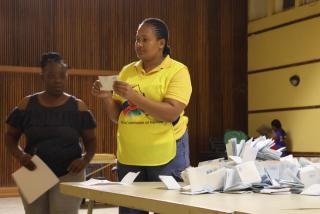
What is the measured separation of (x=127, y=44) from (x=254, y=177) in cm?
717

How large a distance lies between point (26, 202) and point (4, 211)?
10.6 ft

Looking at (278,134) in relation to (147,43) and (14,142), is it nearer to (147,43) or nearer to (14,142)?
(14,142)

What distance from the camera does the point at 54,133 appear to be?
114 inches

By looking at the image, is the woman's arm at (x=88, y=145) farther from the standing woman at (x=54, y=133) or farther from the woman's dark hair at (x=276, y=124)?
the woman's dark hair at (x=276, y=124)

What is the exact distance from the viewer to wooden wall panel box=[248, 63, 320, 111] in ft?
28.2

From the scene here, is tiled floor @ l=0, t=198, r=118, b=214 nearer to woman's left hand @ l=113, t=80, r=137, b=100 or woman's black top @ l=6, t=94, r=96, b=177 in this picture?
woman's black top @ l=6, t=94, r=96, b=177

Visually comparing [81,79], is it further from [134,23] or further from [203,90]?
[203,90]

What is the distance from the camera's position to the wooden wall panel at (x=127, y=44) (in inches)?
316

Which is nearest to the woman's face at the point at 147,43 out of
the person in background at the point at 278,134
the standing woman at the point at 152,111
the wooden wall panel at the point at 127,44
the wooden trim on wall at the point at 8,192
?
the standing woman at the point at 152,111

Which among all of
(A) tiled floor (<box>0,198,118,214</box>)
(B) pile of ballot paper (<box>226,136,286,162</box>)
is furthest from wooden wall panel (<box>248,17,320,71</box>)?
(B) pile of ballot paper (<box>226,136,286,162</box>)

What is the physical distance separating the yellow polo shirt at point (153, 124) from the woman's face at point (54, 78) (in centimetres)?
69

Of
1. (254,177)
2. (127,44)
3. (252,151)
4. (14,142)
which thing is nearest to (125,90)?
(252,151)

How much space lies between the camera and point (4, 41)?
7938 mm

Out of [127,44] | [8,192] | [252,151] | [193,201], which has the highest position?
[127,44]
